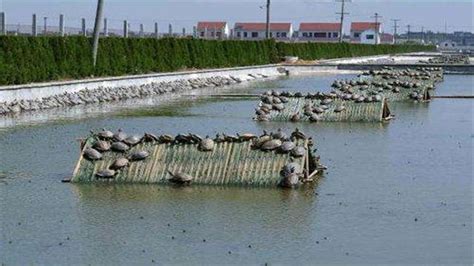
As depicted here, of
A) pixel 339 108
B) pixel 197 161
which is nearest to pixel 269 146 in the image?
pixel 197 161

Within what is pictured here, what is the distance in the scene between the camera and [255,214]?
38.3ft

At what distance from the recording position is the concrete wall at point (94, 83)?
2662cm

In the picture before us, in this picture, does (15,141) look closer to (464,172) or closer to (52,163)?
(52,163)

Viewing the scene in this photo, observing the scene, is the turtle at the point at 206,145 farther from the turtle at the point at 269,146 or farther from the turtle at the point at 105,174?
the turtle at the point at 105,174

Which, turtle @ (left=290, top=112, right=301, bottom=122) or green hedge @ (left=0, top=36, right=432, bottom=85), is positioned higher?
green hedge @ (left=0, top=36, right=432, bottom=85)

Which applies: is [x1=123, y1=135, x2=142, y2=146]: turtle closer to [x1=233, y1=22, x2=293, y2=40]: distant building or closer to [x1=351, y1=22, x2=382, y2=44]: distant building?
[x1=233, y1=22, x2=293, y2=40]: distant building

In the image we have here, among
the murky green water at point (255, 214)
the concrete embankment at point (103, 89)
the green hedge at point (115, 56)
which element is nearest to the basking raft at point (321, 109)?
the murky green water at point (255, 214)

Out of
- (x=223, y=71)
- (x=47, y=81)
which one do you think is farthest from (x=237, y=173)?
(x=223, y=71)

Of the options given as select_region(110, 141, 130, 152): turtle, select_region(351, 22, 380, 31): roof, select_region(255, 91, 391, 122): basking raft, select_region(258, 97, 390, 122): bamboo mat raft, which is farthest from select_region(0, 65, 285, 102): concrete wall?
select_region(351, 22, 380, 31): roof

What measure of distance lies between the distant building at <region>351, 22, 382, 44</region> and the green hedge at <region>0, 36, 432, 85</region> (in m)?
95.5

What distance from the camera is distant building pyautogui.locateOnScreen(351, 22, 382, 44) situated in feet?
523

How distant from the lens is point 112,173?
44.7 ft

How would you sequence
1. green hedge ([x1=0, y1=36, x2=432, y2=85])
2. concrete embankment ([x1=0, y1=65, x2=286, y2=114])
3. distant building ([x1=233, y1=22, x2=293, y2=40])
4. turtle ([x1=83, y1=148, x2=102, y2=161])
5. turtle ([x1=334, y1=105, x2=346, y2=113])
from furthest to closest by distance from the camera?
1. distant building ([x1=233, y1=22, x2=293, y2=40])
2. green hedge ([x1=0, y1=36, x2=432, y2=85])
3. concrete embankment ([x1=0, y1=65, x2=286, y2=114])
4. turtle ([x1=334, y1=105, x2=346, y2=113])
5. turtle ([x1=83, y1=148, x2=102, y2=161])

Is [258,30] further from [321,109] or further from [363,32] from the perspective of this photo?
[321,109]
